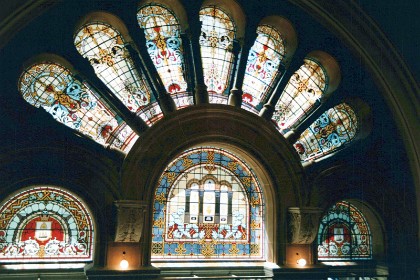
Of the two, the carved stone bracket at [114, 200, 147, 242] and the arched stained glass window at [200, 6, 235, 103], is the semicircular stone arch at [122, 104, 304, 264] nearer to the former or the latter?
the carved stone bracket at [114, 200, 147, 242]

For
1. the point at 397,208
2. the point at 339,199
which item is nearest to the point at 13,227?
the point at 339,199

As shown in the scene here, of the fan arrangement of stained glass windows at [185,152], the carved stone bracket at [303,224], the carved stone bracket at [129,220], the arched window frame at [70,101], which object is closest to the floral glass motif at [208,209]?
the fan arrangement of stained glass windows at [185,152]

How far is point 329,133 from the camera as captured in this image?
1245 cm

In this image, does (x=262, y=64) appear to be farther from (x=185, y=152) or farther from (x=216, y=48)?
(x=185, y=152)

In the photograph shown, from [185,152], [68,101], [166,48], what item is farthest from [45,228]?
[166,48]

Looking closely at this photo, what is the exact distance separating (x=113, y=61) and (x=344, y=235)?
283 inches

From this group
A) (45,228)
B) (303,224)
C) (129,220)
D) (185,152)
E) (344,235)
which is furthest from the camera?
(344,235)

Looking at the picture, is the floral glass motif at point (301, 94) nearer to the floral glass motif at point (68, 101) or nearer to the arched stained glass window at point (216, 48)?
the arched stained glass window at point (216, 48)

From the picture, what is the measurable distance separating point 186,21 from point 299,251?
5919 millimetres

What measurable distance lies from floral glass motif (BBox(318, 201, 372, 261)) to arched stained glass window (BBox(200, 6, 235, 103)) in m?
4.06

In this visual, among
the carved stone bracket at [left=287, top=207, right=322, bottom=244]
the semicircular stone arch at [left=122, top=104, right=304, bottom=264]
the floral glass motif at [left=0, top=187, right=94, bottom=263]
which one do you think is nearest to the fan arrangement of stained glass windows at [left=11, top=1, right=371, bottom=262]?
the floral glass motif at [left=0, top=187, right=94, bottom=263]

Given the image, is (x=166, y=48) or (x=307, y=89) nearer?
(x=166, y=48)

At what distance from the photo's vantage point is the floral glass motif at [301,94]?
39.9 ft

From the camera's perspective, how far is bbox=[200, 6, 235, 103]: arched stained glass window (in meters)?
11.8
